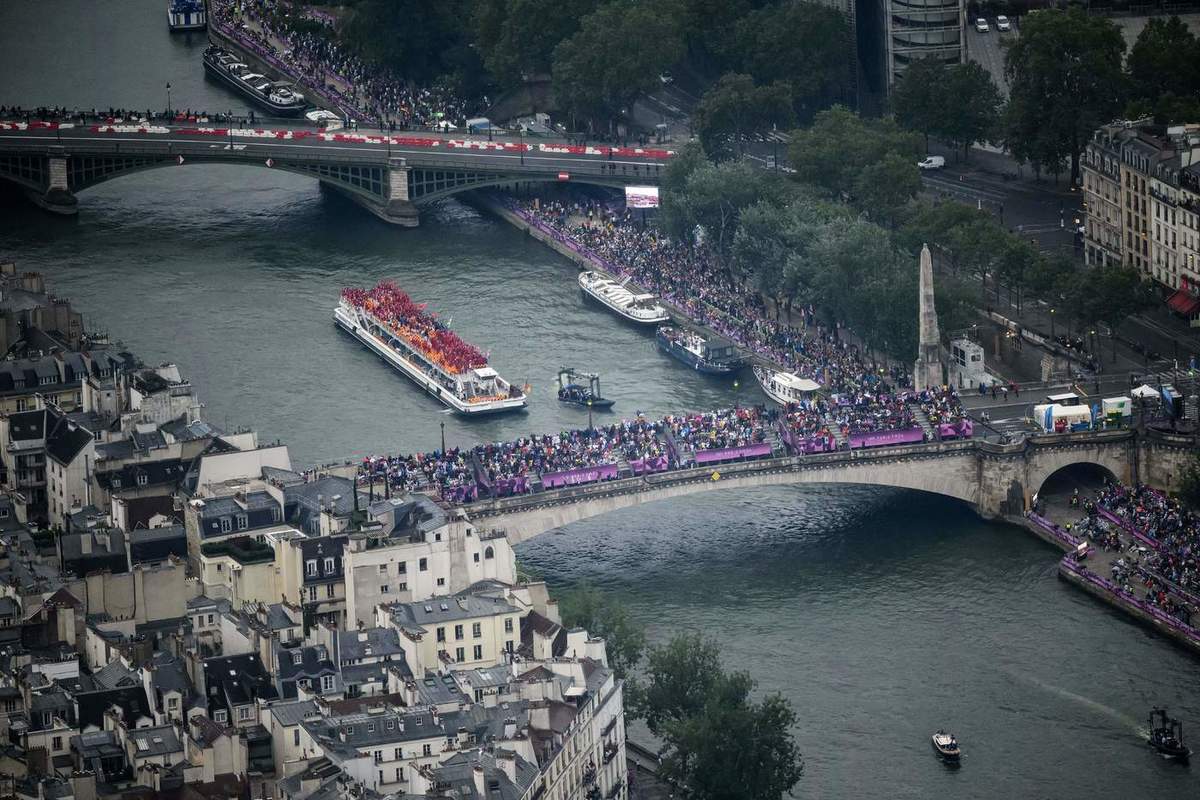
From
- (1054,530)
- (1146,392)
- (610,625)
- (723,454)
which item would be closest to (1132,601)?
(1054,530)

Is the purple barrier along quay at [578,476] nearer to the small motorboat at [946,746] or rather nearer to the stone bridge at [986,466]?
the stone bridge at [986,466]

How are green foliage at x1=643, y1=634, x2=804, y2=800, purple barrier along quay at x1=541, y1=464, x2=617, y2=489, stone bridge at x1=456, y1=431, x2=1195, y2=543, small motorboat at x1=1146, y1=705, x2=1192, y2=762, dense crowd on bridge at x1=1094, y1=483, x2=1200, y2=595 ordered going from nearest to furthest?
green foliage at x1=643, y1=634, x2=804, y2=800, small motorboat at x1=1146, y1=705, x2=1192, y2=762, dense crowd on bridge at x1=1094, y1=483, x2=1200, y2=595, purple barrier along quay at x1=541, y1=464, x2=617, y2=489, stone bridge at x1=456, y1=431, x2=1195, y2=543

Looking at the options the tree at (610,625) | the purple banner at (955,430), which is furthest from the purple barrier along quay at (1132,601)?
the tree at (610,625)

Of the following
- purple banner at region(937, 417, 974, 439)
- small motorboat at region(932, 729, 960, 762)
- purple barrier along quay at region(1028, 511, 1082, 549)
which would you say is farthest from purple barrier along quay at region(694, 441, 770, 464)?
small motorboat at region(932, 729, 960, 762)

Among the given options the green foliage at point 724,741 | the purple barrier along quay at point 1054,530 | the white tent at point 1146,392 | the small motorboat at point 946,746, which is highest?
the white tent at point 1146,392

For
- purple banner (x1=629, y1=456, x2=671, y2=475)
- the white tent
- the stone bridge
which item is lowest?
the stone bridge

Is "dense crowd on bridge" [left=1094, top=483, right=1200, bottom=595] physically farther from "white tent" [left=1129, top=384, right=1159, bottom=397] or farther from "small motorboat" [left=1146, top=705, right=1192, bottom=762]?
"small motorboat" [left=1146, top=705, right=1192, bottom=762]

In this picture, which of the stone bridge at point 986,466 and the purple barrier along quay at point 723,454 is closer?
the purple barrier along quay at point 723,454
